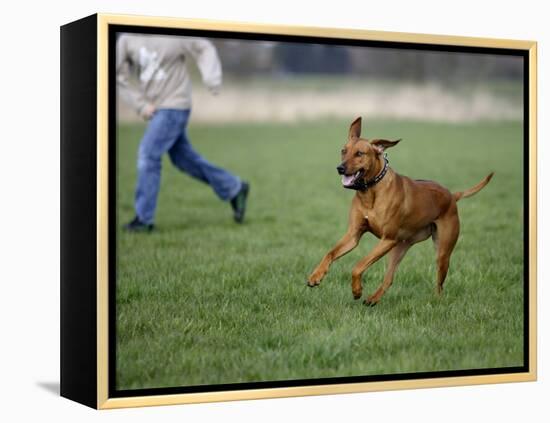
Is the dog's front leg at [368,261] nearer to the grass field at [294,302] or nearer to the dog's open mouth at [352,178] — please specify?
the grass field at [294,302]

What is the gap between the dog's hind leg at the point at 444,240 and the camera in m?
7.17

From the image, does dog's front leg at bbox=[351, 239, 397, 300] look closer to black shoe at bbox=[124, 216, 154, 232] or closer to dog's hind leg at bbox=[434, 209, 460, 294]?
dog's hind leg at bbox=[434, 209, 460, 294]

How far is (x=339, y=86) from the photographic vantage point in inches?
661

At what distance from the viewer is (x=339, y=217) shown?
35.0ft

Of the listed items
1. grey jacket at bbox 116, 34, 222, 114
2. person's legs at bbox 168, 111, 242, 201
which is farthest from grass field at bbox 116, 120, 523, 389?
grey jacket at bbox 116, 34, 222, 114

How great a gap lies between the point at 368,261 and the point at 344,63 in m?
11.2

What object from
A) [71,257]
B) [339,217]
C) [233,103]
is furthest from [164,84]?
[233,103]

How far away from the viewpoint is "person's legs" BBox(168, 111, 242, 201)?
9.85 m

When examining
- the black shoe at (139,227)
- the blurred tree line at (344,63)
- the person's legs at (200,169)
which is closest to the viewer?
the black shoe at (139,227)

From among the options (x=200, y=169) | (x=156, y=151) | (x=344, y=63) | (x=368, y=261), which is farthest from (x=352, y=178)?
(x=344, y=63)

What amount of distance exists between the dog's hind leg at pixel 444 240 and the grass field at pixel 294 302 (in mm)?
148

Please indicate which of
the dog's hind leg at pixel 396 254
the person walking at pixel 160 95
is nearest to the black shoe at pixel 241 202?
the person walking at pixel 160 95

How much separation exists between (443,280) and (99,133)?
2.59 meters

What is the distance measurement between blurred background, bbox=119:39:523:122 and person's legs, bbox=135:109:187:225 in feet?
17.9
